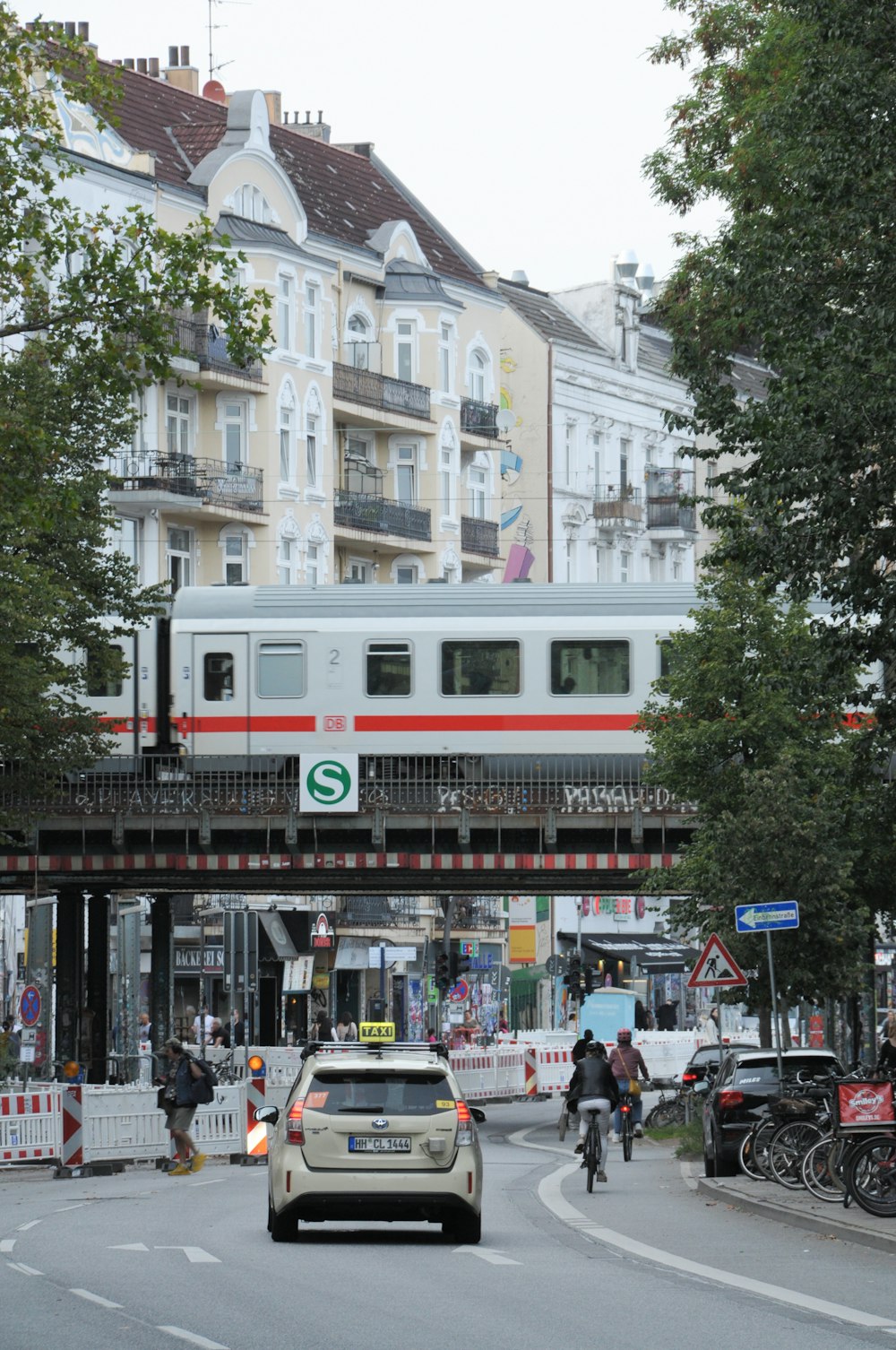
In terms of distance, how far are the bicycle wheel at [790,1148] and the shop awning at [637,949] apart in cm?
6291

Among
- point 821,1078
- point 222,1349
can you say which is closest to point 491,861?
→ point 821,1078

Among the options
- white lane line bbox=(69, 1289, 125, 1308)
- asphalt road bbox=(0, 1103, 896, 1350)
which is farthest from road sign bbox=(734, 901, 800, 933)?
white lane line bbox=(69, 1289, 125, 1308)

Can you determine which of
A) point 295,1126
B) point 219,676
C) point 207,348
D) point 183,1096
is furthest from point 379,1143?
point 207,348

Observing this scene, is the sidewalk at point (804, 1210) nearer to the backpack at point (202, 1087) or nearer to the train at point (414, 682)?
the backpack at point (202, 1087)

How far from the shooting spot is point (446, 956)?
53.8 metres

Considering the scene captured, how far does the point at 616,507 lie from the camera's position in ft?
266

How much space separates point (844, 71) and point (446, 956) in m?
34.5

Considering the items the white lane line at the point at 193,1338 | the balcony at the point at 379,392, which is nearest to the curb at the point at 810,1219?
the white lane line at the point at 193,1338

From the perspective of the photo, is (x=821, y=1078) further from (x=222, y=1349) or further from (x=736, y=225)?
(x=222, y=1349)

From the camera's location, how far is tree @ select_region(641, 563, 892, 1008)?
3481 cm

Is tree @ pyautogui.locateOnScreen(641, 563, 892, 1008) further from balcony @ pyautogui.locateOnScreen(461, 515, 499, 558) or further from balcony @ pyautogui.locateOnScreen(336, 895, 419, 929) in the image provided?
balcony @ pyautogui.locateOnScreen(336, 895, 419, 929)

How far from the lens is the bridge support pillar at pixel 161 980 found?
48406 millimetres

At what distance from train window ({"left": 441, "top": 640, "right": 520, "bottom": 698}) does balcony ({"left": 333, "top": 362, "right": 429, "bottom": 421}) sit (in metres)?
25.5

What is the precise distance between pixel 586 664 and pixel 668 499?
1537 inches
